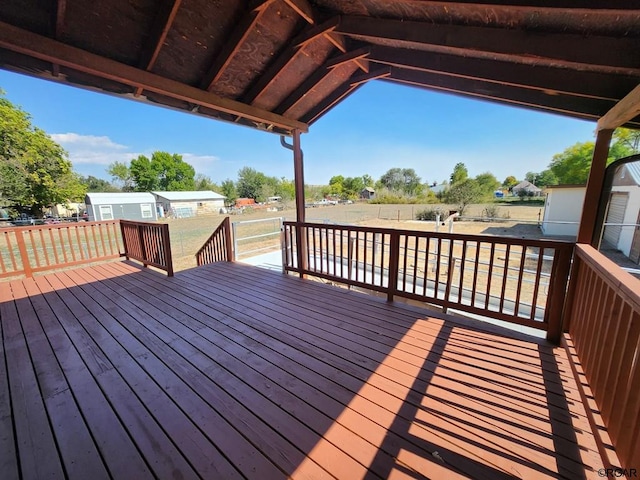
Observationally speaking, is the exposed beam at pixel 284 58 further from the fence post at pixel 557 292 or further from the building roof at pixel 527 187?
the building roof at pixel 527 187

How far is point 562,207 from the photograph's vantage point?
13.1 metres

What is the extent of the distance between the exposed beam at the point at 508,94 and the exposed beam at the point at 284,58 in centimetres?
111

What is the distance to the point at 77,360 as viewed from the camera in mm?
2061

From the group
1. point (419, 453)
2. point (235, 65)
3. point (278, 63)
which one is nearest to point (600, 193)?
point (419, 453)

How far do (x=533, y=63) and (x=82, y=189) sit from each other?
27.6 metres

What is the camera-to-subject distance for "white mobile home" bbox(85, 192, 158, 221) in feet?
67.7

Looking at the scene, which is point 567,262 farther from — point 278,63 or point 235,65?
point 235,65

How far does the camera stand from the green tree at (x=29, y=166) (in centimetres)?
1477

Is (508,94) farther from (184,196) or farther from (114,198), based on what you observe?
(184,196)

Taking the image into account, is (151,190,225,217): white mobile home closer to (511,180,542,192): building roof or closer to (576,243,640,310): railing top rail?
(576,243,640,310): railing top rail

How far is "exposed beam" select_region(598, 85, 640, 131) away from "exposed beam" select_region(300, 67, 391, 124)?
2193mm

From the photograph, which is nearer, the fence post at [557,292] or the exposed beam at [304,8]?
the fence post at [557,292]

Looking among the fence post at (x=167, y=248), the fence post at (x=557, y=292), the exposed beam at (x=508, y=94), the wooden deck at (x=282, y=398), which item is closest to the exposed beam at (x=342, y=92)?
the exposed beam at (x=508, y=94)

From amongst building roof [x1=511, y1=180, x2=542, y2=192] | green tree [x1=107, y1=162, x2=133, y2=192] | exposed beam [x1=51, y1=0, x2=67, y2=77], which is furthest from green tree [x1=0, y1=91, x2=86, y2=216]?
building roof [x1=511, y1=180, x2=542, y2=192]
